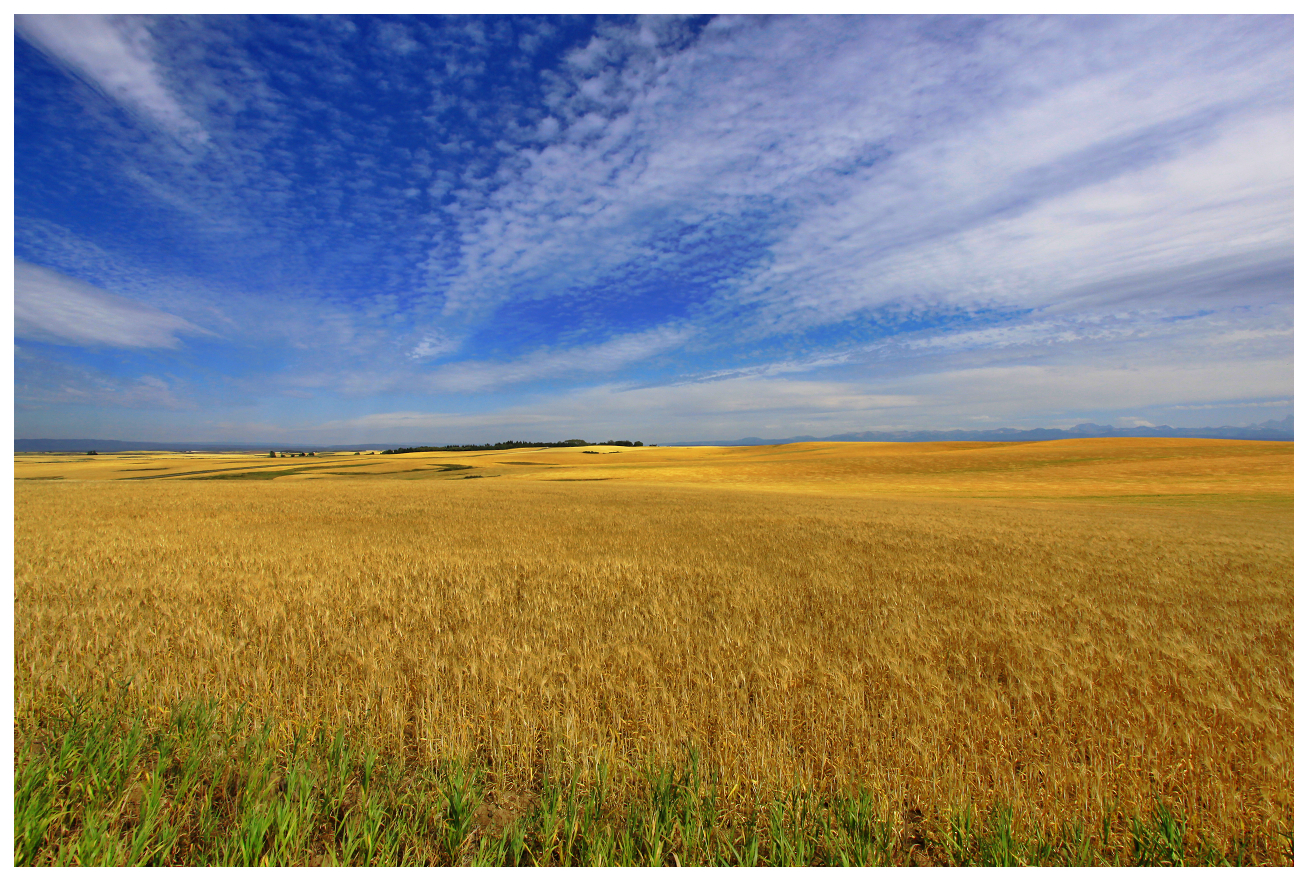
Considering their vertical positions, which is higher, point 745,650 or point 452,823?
point 452,823

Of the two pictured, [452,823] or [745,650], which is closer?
[452,823]

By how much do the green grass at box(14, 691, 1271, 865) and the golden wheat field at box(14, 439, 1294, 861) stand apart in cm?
19

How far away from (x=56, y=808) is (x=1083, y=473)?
61.0 m

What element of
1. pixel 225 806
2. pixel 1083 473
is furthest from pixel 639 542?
pixel 1083 473

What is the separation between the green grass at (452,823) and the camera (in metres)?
2.64

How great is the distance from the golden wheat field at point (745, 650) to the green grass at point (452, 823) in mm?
195

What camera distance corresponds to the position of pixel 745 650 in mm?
5793

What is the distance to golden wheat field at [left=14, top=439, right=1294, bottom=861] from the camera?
3.56 metres

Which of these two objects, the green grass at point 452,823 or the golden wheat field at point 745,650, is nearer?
the green grass at point 452,823

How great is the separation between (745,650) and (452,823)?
3653 mm

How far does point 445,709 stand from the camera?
4129 mm

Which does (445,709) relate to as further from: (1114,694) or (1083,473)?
(1083,473)

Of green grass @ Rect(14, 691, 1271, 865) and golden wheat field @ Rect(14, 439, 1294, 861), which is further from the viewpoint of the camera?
golden wheat field @ Rect(14, 439, 1294, 861)

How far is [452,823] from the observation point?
9.46 feet
